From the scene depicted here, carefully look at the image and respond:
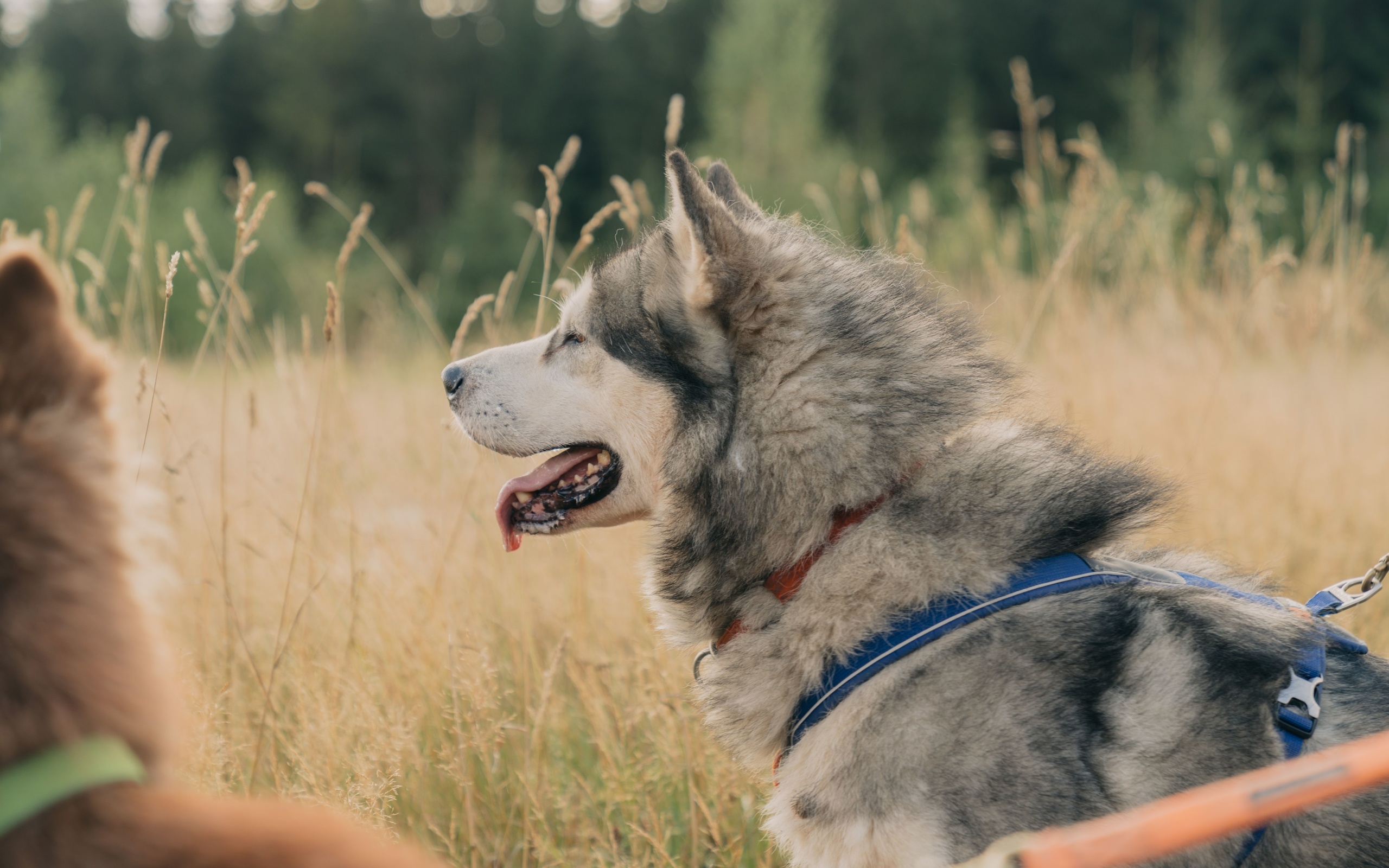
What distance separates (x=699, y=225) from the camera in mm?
2262

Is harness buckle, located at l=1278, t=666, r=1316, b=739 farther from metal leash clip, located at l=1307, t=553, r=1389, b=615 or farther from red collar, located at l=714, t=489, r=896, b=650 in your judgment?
red collar, located at l=714, t=489, r=896, b=650

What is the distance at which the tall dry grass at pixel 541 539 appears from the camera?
270 cm

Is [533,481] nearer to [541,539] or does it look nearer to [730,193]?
[730,193]

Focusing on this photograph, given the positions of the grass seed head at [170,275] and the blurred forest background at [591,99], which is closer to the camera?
the grass seed head at [170,275]

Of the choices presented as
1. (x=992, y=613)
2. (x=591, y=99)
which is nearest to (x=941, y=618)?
(x=992, y=613)

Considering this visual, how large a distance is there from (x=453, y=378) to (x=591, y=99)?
29.1 meters

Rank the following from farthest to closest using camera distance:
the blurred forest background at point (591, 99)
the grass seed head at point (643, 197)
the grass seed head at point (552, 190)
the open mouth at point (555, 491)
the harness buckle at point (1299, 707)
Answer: the blurred forest background at point (591, 99), the grass seed head at point (643, 197), the grass seed head at point (552, 190), the open mouth at point (555, 491), the harness buckle at point (1299, 707)

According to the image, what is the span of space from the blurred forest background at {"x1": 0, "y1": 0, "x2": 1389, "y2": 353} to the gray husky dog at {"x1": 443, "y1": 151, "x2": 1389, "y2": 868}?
14504 mm

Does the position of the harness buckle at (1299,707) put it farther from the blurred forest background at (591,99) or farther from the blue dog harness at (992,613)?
the blurred forest background at (591,99)

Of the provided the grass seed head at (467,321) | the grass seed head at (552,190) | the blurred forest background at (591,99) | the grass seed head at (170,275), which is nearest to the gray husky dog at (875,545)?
the grass seed head at (467,321)

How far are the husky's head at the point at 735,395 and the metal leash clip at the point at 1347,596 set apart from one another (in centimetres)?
96

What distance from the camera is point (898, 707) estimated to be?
1950 mm

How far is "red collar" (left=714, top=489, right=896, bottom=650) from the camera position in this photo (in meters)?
2.19

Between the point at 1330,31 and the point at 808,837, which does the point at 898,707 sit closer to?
the point at 808,837
